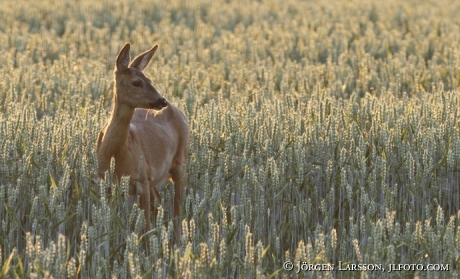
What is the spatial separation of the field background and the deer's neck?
0.74ft

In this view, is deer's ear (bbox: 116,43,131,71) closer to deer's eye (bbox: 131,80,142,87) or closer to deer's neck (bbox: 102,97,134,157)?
deer's eye (bbox: 131,80,142,87)

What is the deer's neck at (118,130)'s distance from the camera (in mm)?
6605

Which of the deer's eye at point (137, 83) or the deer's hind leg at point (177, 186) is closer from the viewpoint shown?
the deer's eye at point (137, 83)

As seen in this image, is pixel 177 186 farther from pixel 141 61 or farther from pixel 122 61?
pixel 122 61

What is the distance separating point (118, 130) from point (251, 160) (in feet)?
3.97

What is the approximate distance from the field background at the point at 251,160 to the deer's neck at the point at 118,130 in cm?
23

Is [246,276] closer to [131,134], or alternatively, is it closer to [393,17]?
[131,134]

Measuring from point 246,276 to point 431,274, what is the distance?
3.63 feet

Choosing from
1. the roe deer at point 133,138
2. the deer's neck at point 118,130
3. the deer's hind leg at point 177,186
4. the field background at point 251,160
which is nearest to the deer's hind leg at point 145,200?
the roe deer at point 133,138

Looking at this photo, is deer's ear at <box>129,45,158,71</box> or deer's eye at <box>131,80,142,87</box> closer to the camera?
deer's eye at <box>131,80,142,87</box>

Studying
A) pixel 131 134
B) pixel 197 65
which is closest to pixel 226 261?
pixel 131 134

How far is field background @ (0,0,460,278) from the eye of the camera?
5.29 metres

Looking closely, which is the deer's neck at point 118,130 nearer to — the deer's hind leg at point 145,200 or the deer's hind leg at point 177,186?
the deer's hind leg at point 145,200

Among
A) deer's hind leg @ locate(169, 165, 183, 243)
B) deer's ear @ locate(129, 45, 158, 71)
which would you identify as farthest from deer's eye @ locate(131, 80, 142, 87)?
deer's hind leg @ locate(169, 165, 183, 243)
